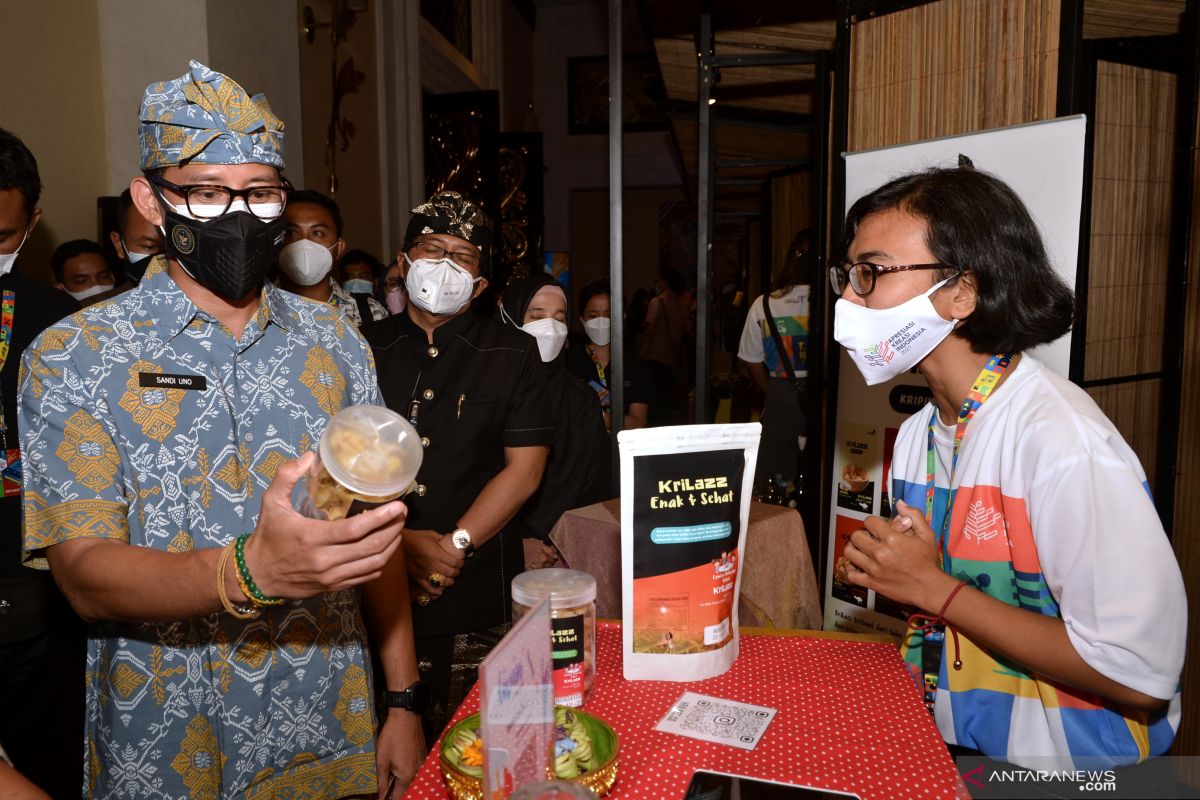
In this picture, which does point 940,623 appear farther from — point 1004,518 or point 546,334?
point 546,334

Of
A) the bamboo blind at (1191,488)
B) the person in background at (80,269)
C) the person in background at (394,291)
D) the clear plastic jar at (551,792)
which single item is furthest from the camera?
the person in background at (394,291)

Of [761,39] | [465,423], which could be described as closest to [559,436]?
[465,423]

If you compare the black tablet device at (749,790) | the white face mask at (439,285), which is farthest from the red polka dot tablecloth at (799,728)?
the white face mask at (439,285)

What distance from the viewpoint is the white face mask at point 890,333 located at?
1528mm

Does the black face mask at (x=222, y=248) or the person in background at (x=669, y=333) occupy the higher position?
the black face mask at (x=222, y=248)

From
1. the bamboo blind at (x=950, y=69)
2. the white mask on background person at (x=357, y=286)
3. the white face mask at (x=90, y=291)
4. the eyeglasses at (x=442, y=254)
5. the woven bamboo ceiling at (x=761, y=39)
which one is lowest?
the white face mask at (x=90, y=291)

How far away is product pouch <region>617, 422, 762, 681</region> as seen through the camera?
119cm

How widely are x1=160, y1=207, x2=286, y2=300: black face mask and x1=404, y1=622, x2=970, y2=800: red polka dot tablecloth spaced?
84cm

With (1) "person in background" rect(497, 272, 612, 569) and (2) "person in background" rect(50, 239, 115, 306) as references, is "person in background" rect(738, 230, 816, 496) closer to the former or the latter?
(1) "person in background" rect(497, 272, 612, 569)

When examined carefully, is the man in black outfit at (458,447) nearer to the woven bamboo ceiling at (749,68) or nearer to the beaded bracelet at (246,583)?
the beaded bracelet at (246,583)

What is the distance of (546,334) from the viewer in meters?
3.31

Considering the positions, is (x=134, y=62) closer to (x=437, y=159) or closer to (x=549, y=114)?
(x=437, y=159)

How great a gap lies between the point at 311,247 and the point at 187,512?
7.35 ft

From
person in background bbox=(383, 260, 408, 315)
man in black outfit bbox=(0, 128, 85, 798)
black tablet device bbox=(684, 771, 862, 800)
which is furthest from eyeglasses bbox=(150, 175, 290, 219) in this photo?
person in background bbox=(383, 260, 408, 315)
